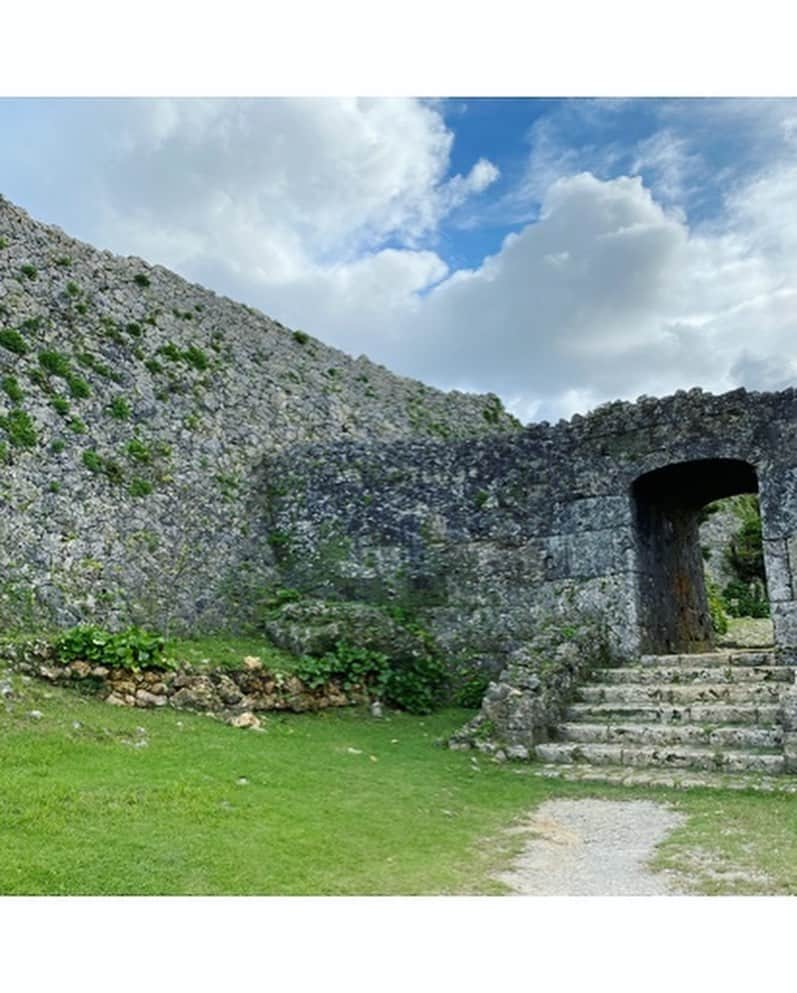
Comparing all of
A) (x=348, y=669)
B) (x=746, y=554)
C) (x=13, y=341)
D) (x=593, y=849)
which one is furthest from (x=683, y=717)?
(x=746, y=554)

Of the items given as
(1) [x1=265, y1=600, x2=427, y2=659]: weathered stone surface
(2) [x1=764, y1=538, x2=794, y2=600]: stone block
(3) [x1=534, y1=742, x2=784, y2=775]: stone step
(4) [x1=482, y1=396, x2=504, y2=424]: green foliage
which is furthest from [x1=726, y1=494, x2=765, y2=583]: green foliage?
(3) [x1=534, y1=742, x2=784, y2=775]: stone step

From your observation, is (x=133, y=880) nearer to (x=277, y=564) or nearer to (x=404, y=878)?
(x=404, y=878)

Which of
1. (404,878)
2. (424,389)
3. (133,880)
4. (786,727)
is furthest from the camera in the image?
(424,389)

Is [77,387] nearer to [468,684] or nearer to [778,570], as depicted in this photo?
[468,684]

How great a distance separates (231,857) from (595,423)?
32.2ft

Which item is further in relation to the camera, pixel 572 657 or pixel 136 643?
pixel 572 657

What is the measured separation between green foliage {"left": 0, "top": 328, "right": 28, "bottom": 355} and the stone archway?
32.1 feet

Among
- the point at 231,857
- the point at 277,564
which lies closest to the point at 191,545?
the point at 277,564

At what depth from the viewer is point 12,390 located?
1262cm

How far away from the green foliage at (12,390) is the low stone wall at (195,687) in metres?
4.52

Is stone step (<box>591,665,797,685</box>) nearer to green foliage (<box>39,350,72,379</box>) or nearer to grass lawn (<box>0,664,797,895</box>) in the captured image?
grass lawn (<box>0,664,797,895</box>)

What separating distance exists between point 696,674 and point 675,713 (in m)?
1.12

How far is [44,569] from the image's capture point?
1140cm

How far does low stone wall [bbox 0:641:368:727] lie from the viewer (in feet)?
31.7
